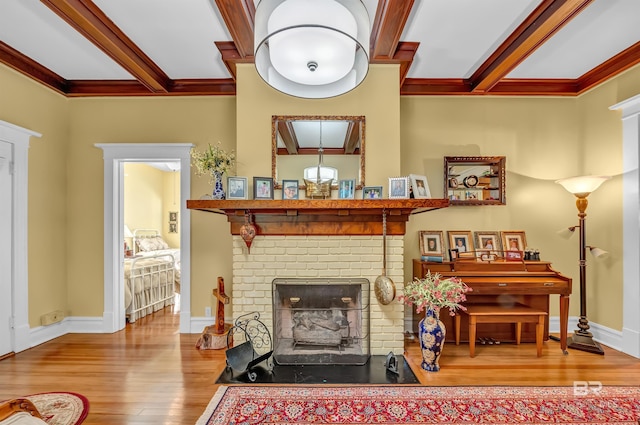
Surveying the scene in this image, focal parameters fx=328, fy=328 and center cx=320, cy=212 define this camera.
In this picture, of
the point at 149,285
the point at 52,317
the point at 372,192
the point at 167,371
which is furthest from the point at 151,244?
the point at 372,192

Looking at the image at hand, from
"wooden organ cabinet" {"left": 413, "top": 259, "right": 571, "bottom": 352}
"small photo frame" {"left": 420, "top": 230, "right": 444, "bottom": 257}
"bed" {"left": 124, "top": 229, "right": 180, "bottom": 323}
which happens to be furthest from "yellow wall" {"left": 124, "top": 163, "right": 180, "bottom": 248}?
"wooden organ cabinet" {"left": 413, "top": 259, "right": 571, "bottom": 352}

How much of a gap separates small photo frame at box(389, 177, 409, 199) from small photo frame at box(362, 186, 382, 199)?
0.34 feet

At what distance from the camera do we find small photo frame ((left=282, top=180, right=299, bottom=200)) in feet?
10.1

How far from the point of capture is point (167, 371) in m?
2.76

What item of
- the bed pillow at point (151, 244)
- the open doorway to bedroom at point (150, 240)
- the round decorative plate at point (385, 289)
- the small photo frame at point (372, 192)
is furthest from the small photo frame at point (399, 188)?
the bed pillow at point (151, 244)

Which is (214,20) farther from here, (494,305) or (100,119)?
(494,305)

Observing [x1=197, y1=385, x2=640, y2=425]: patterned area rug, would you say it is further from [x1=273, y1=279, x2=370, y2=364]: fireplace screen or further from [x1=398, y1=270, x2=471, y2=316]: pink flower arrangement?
[x1=398, y1=270, x2=471, y2=316]: pink flower arrangement

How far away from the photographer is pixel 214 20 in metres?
2.58

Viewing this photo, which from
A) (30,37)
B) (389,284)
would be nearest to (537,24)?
(389,284)

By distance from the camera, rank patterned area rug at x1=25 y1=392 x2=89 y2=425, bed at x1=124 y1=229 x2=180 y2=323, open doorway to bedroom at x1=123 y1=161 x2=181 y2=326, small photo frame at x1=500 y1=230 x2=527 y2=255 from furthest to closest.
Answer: open doorway to bedroom at x1=123 y1=161 x2=181 y2=326 < bed at x1=124 y1=229 x2=180 y2=323 < small photo frame at x1=500 y1=230 x2=527 y2=255 < patterned area rug at x1=25 y1=392 x2=89 y2=425

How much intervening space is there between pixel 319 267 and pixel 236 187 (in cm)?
106

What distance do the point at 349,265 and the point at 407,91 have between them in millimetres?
2087

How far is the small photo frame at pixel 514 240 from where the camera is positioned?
3.61 meters

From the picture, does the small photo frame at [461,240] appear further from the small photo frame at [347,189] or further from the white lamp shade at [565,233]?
the small photo frame at [347,189]
